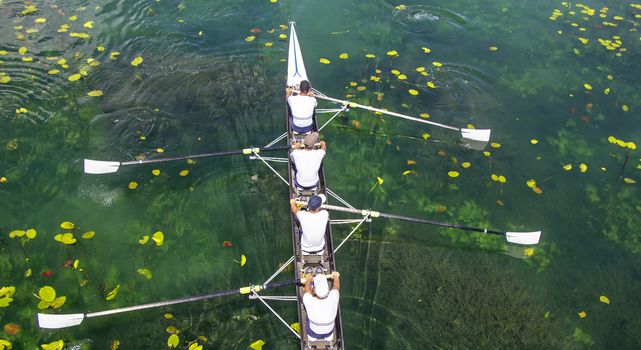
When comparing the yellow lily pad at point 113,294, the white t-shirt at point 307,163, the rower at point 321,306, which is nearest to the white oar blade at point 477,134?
the white t-shirt at point 307,163

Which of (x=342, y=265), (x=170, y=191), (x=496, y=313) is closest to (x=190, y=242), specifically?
(x=170, y=191)

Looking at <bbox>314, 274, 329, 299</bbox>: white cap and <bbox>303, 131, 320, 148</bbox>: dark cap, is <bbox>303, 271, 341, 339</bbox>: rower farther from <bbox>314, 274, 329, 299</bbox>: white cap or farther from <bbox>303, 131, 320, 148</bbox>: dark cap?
<bbox>303, 131, 320, 148</bbox>: dark cap

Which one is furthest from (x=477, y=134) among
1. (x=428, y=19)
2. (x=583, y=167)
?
(x=428, y=19)

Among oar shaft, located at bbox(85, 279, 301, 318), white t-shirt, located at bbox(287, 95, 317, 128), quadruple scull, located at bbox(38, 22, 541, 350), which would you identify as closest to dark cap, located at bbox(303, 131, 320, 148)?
quadruple scull, located at bbox(38, 22, 541, 350)

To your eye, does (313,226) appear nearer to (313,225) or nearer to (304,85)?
(313,225)

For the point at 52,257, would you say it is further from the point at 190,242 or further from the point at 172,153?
the point at 172,153
